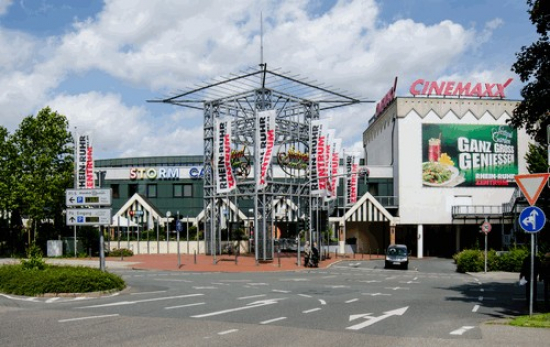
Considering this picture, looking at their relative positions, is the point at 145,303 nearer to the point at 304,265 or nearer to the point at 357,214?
the point at 304,265

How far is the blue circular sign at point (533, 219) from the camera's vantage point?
13930 mm

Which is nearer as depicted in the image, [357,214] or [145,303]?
[145,303]

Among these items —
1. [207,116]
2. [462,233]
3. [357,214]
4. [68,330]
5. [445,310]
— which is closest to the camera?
[68,330]

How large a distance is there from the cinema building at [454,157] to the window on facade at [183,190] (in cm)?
2260

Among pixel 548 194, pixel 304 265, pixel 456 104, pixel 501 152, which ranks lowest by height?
pixel 304 265

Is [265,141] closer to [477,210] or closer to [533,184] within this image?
[533,184]

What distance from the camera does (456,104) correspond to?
2468 inches

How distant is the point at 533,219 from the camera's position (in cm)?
1405

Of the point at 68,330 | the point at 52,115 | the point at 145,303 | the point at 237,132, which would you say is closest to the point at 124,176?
the point at 52,115

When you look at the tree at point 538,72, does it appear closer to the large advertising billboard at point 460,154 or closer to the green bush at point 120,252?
the green bush at point 120,252

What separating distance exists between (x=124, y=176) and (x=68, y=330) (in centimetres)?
5940

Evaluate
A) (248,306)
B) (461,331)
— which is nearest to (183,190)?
(248,306)

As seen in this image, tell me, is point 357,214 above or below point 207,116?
below

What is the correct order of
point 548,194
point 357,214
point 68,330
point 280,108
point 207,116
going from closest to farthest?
1. point 68,330
2. point 548,194
3. point 280,108
4. point 207,116
5. point 357,214
